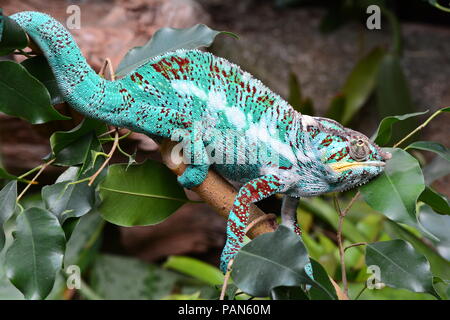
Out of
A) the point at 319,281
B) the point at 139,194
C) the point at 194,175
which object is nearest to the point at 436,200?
the point at 319,281

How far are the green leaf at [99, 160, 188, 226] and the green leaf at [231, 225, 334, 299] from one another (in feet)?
1.22

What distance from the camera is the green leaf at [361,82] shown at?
3.49 metres

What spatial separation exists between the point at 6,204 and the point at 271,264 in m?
0.58

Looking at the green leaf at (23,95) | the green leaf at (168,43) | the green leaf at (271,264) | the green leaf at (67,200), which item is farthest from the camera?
the green leaf at (168,43)

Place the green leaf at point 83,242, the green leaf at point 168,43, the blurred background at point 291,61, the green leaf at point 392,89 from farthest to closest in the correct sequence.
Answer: the green leaf at point 392,89 → the green leaf at point 83,242 → the blurred background at point 291,61 → the green leaf at point 168,43

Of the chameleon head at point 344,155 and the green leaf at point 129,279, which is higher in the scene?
the chameleon head at point 344,155

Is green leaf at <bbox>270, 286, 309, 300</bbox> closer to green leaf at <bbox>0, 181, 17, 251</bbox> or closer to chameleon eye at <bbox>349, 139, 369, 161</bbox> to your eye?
chameleon eye at <bbox>349, 139, 369, 161</bbox>

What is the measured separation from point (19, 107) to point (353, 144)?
75 centimetres

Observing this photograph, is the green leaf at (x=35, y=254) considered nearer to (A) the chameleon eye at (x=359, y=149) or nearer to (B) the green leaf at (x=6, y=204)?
(B) the green leaf at (x=6, y=204)

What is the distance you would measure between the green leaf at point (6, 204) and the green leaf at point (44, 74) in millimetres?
221

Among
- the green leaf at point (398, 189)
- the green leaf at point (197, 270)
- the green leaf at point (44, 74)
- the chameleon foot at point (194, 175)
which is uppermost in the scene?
the green leaf at point (44, 74)

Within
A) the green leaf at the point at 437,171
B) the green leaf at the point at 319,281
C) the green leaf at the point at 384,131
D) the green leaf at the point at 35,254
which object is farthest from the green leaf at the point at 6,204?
the green leaf at the point at 437,171

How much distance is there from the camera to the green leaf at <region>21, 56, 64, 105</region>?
1.25 m
